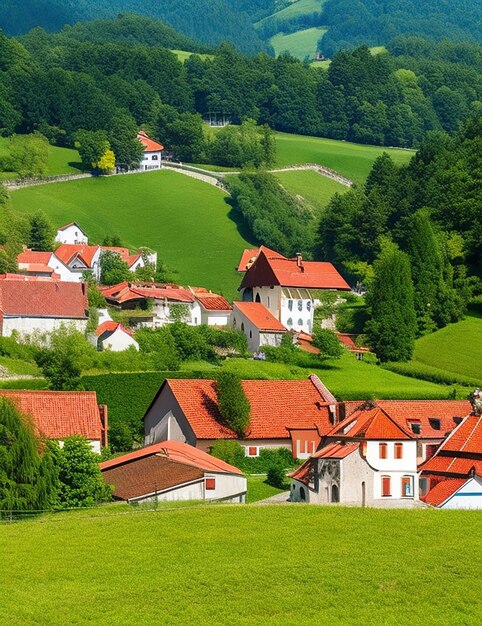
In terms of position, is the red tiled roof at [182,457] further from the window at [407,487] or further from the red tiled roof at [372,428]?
the window at [407,487]

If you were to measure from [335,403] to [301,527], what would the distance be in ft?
67.6

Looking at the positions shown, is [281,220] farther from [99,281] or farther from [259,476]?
[259,476]

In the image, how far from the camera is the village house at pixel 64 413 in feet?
179

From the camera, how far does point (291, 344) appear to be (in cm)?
7844

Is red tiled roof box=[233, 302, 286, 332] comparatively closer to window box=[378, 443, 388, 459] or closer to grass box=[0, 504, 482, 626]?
window box=[378, 443, 388, 459]

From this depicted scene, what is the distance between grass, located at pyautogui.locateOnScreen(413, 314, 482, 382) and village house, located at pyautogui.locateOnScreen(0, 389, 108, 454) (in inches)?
989

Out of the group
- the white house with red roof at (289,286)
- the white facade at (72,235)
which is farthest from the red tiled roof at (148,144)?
the white house with red roof at (289,286)

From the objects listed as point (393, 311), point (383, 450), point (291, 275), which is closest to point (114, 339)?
point (393, 311)

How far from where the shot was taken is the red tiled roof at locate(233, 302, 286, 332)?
78812mm

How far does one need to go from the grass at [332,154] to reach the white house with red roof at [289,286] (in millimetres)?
53636

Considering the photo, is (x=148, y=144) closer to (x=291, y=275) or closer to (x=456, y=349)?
(x=291, y=275)

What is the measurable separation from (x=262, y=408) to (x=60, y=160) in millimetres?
66744

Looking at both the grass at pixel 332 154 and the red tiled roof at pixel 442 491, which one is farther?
the grass at pixel 332 154

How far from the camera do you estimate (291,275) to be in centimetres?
8700
